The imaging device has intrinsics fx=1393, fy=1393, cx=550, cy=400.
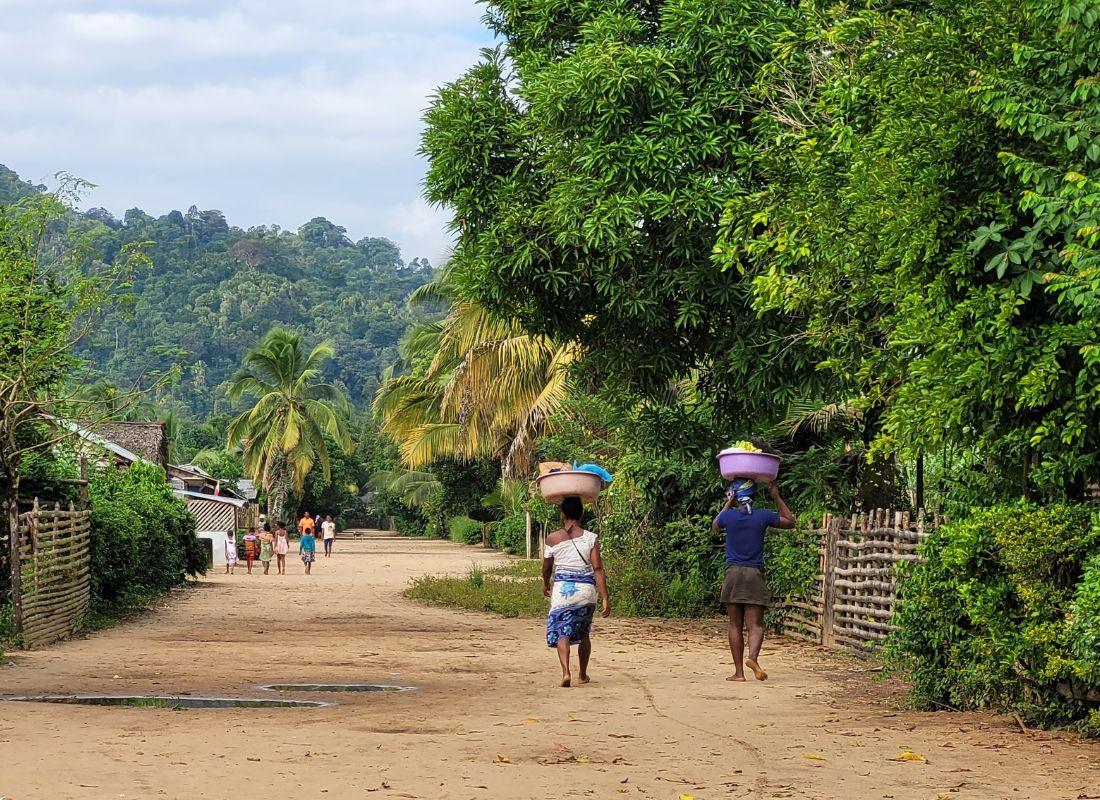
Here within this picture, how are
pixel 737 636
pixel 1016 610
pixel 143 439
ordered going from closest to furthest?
pixel 1016 610
pixel 737 636
pixel 143 439

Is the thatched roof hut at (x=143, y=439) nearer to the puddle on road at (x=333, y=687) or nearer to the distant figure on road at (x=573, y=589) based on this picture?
the puddle on road at (x=333, y=687)

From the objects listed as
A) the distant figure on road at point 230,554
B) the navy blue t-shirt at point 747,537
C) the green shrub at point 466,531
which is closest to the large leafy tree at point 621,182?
the navy blue t-shirt at point 747,537

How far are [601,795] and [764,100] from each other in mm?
9644

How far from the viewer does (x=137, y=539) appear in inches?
887

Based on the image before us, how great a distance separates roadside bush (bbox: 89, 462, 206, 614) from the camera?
67.4ft

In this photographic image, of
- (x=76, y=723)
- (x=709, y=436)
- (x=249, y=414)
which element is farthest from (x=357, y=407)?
(x=76, y=723)

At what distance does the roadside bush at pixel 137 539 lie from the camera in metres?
20.5

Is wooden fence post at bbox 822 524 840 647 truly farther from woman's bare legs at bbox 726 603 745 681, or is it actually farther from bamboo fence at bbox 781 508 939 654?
woman's bare legs at bbox 726 603 745 681

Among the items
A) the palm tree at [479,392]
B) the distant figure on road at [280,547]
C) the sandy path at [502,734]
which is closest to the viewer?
the sandy path at [502,734]

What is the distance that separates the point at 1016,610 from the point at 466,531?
57574 mm

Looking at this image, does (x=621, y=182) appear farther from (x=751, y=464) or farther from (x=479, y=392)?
(x=479, y=392)

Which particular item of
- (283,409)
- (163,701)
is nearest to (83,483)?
(163,701)

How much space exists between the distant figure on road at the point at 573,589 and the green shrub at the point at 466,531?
2045 inches

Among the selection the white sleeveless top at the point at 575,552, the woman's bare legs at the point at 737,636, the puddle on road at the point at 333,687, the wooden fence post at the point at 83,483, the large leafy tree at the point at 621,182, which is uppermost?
the large leafy tree at the point at 621,182
